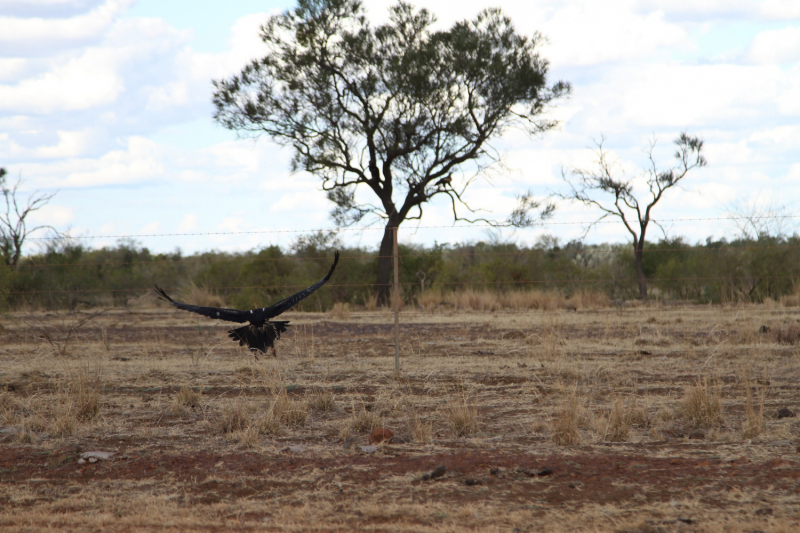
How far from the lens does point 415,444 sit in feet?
19.2

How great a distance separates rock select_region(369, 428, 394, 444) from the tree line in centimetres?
1361

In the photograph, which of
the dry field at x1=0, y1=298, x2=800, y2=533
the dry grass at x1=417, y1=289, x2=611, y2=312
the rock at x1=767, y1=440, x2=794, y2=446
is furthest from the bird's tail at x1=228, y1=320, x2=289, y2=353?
the dry grass at x1=417, y1=289, x2=611, y2=312

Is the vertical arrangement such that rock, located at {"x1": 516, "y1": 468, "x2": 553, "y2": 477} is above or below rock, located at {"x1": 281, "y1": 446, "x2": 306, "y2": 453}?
below

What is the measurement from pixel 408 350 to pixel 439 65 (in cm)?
1346

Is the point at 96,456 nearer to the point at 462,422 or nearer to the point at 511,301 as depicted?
the point at 462,422

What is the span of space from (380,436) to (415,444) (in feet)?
1.05

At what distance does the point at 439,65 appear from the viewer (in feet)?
74.0

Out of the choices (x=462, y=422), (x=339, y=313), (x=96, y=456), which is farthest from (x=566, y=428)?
(x=339, y=313)

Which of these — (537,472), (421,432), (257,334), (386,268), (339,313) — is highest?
(386,268)

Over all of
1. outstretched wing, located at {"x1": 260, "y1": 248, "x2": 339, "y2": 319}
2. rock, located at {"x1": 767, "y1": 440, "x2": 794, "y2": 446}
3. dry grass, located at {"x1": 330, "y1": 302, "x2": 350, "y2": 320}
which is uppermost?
outstretched wing, located at {"x1": 260, "y1": 248, "x2": 339, "y2": 319}

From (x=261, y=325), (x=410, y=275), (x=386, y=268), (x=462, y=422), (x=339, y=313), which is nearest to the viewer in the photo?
(x=462, y=422)

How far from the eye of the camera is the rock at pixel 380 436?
19.4 ft

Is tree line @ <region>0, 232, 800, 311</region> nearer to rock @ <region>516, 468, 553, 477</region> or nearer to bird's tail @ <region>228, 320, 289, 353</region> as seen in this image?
bird's tail @ <region>228, 320, 289, 353</region>

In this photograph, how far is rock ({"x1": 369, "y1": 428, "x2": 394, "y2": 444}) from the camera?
19.4 ft
